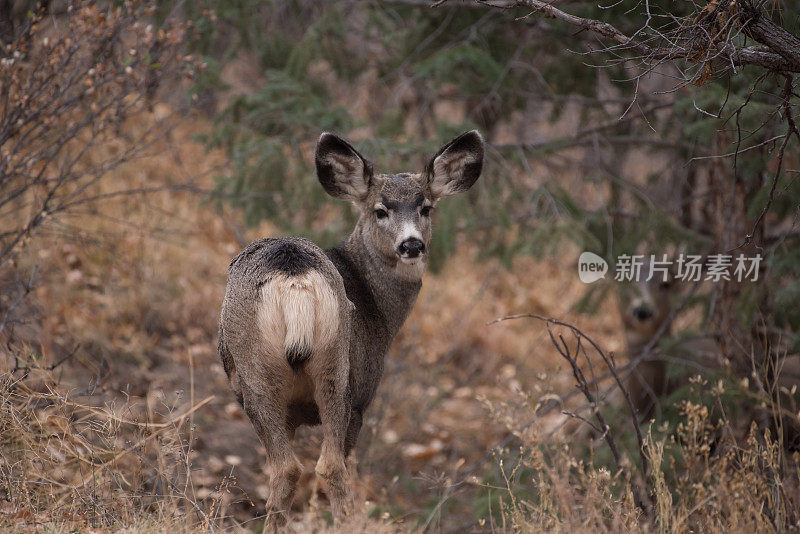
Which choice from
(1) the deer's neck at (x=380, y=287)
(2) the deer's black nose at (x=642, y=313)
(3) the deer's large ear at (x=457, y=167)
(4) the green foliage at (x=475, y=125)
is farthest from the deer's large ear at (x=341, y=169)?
(2) the deer's black nose at (x=642, y=313)

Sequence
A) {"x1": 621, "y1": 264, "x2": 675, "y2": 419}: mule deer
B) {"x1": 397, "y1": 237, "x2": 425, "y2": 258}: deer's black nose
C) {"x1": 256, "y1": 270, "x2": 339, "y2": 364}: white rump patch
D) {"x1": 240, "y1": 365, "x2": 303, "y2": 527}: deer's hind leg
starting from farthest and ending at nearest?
{"x1": 621, "y1": 264, "x2": 675, "y2": 419}: mule deer
{"x1": 397, "y1": 237, "x2": 425, "y2": 258}: deer's black nose
{"x1": 240, "y1": 365, "x2": 303, "y2": 527}: deer's hind leg
{"x1": 256, "y1": 270, "x2": 339, "y2": 364}: white rump patch

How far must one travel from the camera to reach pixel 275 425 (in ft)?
13.0

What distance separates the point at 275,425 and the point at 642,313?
5.34 meters

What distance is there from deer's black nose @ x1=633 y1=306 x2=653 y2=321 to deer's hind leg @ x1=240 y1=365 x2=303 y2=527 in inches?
204

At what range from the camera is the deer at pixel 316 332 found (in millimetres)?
3787

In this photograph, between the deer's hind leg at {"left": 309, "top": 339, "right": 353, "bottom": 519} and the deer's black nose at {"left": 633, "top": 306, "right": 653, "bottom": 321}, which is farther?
the deer's black nose at {"left": 633, "top": 306, "right": 653, "bottom": 321}

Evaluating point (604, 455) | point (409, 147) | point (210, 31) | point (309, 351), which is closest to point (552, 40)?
point (409, 147)

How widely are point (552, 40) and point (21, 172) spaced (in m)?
5.06

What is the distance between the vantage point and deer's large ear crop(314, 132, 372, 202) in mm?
4914

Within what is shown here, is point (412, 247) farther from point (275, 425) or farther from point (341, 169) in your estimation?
point (275, 425)

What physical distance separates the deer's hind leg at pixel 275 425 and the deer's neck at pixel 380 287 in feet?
3.20

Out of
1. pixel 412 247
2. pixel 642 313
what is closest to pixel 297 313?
pixel 412 247

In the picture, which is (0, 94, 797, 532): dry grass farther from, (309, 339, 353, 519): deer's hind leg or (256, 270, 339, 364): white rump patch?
(256, 270, 339, 364): white rump patch

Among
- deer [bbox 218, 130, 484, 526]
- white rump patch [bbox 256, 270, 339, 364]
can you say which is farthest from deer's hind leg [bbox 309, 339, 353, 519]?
white rump patch [bbox 256, 270, 339, 364]
